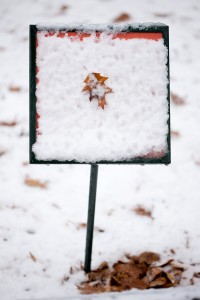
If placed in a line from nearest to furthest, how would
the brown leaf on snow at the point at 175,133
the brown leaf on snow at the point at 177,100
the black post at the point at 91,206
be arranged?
the black post at the point at 91,206 → the brown leaf on snow at the point at 175,133 → the brown leaf on snow at the point at 177,100

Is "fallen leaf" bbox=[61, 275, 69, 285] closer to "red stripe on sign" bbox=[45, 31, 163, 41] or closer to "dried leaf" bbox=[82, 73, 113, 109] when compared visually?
"dried leaf" bbox=[82, 73, 113, 109]

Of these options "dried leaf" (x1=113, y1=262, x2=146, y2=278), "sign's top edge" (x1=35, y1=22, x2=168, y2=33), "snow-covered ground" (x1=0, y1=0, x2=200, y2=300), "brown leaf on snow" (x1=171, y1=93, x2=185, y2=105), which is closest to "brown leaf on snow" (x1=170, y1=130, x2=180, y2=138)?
"snow-covered ground" (x1=0, y1=0, x2=200, y2=300)

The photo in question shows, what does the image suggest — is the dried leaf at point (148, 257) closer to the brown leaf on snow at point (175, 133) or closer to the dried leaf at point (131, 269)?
the dried leaf at point (131, 269)

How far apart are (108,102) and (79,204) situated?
86 cm

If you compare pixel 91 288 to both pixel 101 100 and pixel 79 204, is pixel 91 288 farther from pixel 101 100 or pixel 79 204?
pixel 101 100

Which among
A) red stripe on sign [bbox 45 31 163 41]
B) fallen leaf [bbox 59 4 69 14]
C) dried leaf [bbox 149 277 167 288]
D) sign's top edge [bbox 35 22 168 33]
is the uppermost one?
fallen leaf [bbox 59 4 69 14]

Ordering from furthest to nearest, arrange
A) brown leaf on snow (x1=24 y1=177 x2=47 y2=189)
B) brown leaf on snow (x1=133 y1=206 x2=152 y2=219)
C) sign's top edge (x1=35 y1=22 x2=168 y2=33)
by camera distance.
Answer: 1. brown leaf on snow (x1=24 y1=177 x2=47 y2=189)
2. brown leaf on snow (x1=133 y1=206 x2=152 y2=219)
3. sign's top edge (x1=35 y1=22 x2=168 y2=33)

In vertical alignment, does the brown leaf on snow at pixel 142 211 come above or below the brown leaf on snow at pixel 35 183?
below

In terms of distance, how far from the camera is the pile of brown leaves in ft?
3.60

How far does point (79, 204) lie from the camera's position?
63.9 inches

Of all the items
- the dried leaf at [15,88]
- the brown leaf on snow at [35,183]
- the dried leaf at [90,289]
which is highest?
A: the dried leaf at [15,88]

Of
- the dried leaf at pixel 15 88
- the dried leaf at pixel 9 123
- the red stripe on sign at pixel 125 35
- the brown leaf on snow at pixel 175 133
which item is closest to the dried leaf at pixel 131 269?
the red stripe on sign at pixel 125 35

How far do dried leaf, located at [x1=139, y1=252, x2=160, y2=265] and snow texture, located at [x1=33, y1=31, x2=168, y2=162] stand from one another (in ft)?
1.93

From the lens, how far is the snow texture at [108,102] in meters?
0.93
